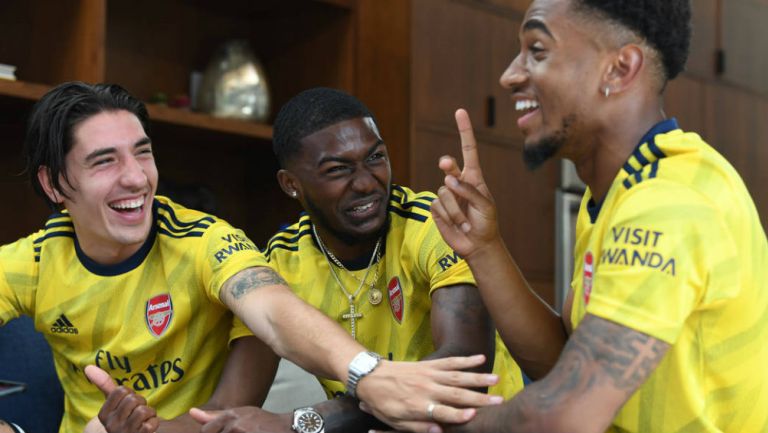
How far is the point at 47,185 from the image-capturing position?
80.0 inches

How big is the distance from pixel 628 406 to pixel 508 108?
9.21 feet

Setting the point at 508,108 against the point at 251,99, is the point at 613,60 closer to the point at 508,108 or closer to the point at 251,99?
the point at 251,99

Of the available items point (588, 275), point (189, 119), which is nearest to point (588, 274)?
point (588, 275)

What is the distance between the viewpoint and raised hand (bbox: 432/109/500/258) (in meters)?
1.55

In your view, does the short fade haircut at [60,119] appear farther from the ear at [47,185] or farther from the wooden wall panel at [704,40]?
the wooden wall panel at [704,40]

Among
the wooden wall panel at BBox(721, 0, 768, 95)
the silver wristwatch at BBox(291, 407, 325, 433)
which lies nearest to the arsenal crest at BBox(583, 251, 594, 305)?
the silver wristwatch at BBox(291, 407, 325, 433)

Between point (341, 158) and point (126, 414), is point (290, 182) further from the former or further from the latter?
point (126, 414)

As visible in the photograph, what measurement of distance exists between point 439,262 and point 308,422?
37 centimetres

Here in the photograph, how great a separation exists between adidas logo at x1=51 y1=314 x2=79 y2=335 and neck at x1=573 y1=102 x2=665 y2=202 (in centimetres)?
108

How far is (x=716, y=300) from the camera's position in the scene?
1.25 m

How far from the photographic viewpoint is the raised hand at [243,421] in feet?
5.42

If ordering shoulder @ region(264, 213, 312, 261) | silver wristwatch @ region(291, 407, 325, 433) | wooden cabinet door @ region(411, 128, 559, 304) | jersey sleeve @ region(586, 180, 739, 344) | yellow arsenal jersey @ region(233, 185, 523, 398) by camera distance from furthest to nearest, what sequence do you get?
wooden cabinet door @ region(411, 128, 559, 304)
shoulder @ region(264, 213, 312, 261)
yellow arsenal jersey @ region(233, 185, 523, 398)
silver wristwatch @ region(291, 407, 325, 433)
jersey sleeve @ region(586, 180, 739, 344)

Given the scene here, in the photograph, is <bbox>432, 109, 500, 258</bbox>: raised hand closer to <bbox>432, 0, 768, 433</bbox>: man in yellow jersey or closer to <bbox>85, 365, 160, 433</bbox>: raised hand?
<bbox>432, 0, 768, 433</bbox>: man in yellow jersey

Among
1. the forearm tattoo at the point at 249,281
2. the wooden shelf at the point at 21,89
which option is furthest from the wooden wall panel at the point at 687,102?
the forearm tattoo at the point at 249,281
